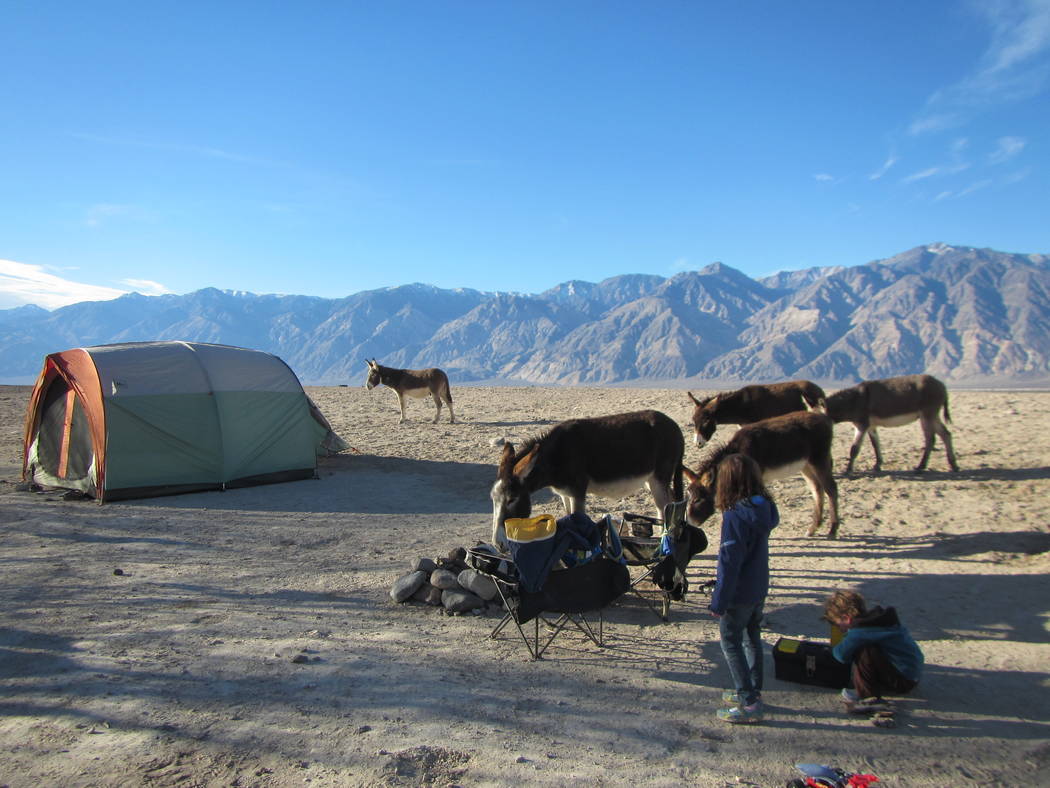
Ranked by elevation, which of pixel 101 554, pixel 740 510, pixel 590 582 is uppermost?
pixel 740 510

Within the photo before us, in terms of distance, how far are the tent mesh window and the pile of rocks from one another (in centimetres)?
833

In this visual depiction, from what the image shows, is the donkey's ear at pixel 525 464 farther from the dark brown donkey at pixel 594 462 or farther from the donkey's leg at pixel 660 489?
the donkey's leg at pixel 660 489

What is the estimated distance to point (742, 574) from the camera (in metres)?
4.59

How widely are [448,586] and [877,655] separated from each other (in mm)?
4168

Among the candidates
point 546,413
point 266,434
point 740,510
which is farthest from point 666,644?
point 546,413

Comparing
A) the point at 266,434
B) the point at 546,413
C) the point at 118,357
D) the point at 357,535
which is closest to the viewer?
the point at 357,535

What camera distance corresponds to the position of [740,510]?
180 inches

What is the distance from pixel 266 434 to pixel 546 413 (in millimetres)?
13588

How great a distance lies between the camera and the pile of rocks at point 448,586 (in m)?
6.67

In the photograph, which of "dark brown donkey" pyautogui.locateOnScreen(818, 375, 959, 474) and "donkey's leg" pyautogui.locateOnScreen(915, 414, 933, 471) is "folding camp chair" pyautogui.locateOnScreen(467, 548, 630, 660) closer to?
"dark brown donkey" pyautogui.locateOnScreen(818, 375, 959, 474)

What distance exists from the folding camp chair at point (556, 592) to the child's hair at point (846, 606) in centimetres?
176

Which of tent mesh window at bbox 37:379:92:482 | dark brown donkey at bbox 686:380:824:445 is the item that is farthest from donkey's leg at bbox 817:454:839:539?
tent mesh window at bbox 37:379:92:482

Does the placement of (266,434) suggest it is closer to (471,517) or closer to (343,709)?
(471,517)

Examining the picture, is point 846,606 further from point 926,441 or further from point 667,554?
point 926,441
